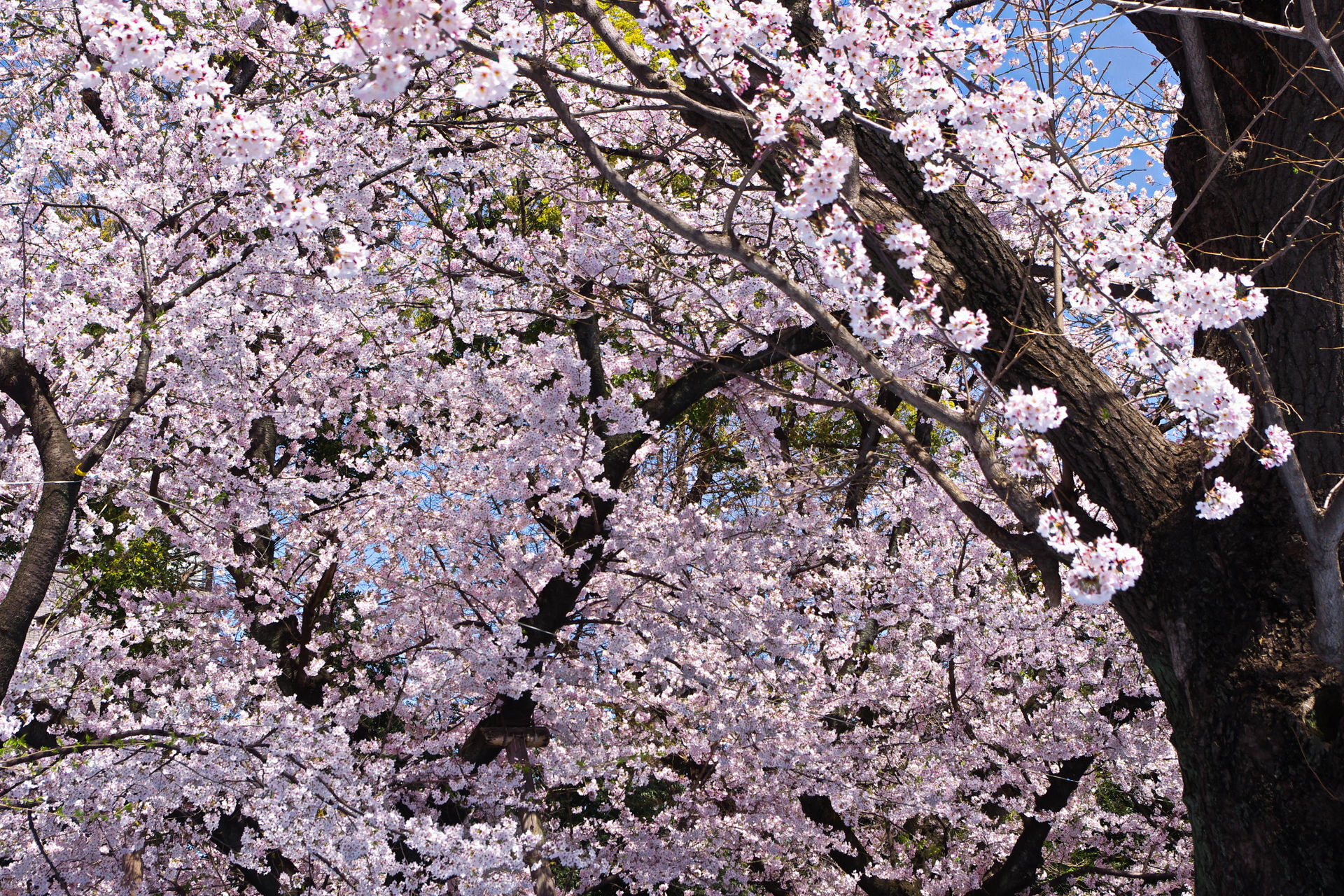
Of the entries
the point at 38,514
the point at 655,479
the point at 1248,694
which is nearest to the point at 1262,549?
the point at 1248,694

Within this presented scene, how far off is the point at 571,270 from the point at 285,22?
143 inches

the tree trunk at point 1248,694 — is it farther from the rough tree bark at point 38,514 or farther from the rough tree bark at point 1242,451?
the rough tree bark at point 38,514

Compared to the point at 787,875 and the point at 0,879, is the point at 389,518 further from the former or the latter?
the point at 787,875

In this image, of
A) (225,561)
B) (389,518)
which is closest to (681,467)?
(389,518)

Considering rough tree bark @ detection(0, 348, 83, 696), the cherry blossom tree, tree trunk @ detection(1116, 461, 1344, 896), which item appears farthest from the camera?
rough tree bark @ detection(0, 348, 83, 696)

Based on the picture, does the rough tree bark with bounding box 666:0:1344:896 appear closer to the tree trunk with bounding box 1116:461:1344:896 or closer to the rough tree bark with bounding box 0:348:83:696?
the tree trunk with bounding box 1116:461:1344:896

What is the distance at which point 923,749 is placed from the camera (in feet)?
28.1

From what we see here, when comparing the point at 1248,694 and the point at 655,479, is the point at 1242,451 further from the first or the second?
the point at 655,479

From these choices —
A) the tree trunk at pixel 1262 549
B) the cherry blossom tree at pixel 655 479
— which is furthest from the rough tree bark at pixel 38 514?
the tree trunk at pixel 1262 549

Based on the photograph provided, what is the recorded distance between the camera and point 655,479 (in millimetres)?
9984

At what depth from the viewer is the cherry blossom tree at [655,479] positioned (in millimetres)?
3693

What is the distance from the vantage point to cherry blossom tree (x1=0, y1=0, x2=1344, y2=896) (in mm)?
3693

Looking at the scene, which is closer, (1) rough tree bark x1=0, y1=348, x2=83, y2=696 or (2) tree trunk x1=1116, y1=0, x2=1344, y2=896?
(2) tree trunk x1=1116, y1=0, x2=1344, y2=896

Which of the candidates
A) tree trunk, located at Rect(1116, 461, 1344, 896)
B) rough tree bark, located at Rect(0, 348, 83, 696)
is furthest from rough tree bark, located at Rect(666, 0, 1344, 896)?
rough tree bark, located at Rect(0, 348, 83, 696)
